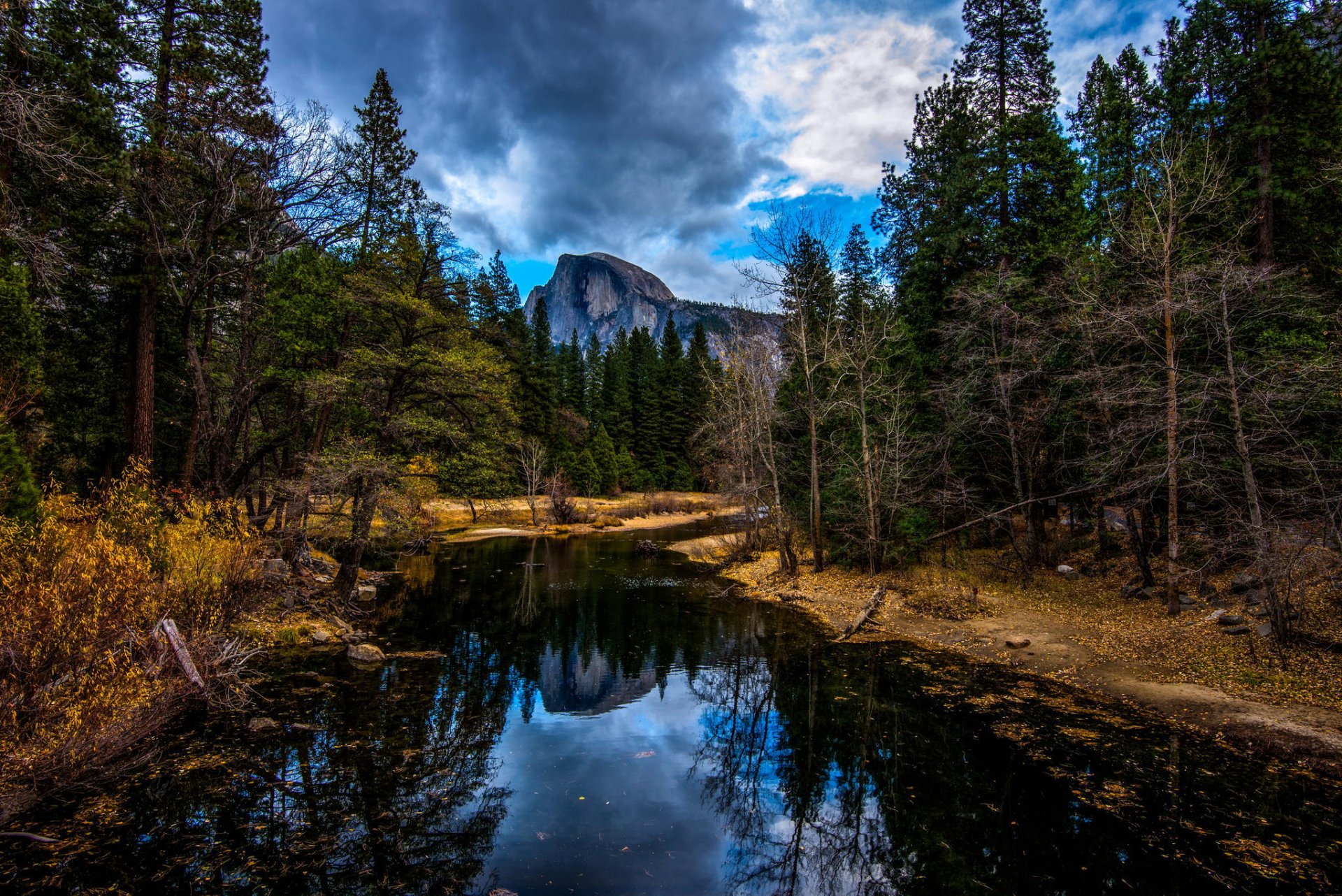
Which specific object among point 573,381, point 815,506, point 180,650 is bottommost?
point 180,650

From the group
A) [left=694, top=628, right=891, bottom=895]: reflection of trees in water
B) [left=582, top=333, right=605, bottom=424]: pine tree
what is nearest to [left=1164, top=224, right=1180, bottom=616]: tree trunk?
[left=694, top=628, right=891, bottom=895]: reflection of trees in water

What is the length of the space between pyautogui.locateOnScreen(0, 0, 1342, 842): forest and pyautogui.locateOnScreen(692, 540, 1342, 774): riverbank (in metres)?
0.82

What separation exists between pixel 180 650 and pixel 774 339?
22.5 meters

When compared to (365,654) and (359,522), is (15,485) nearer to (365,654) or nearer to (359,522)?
A: (365,654)

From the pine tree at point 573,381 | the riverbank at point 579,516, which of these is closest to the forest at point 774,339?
the riverbank at point 579,516

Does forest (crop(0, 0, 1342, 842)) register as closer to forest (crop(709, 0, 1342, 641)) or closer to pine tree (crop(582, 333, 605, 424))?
forest (crop(709, 0, 1342, 641))

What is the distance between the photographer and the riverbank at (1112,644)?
28.7ft

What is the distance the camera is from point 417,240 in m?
16.7

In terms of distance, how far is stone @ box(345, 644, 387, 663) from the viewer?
39.8 ft

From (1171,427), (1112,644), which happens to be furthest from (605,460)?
(1171,427)

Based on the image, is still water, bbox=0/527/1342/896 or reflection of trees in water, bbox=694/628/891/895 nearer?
still water, bbox=0/527/1342/896

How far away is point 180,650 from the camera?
7.99 m

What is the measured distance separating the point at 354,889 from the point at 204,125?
645 inches

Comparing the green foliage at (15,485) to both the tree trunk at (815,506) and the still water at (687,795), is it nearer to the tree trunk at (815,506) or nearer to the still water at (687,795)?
the still water at (687,795)
